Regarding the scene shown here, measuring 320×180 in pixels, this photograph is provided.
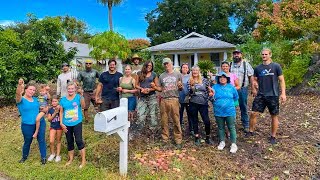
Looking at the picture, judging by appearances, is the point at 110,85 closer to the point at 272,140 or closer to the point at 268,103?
the point at 268,103

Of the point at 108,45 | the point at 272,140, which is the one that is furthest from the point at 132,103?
the point at 108,45

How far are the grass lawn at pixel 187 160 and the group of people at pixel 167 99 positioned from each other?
20cm

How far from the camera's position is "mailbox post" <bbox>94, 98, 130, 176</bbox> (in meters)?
3.88

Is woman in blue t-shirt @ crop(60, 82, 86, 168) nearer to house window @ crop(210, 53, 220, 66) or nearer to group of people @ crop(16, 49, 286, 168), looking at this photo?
group of people @ crop(16, 49, 286, 168)

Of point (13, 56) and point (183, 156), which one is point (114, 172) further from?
point (13, 56)

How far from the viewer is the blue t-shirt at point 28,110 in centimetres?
499

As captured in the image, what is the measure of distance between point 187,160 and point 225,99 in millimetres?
1174

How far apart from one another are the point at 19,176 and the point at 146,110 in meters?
2.33

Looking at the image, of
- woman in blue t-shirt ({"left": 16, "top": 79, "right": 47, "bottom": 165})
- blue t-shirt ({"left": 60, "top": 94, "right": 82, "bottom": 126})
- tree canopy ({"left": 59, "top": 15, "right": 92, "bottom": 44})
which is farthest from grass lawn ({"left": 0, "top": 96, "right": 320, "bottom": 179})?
tree canopy ({"left": 59, "top": 15, "right": 92, "bottom": 44})

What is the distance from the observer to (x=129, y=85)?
550 cm

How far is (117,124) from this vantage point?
13.6 feet

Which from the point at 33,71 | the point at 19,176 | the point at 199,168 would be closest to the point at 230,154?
the point at 199,168

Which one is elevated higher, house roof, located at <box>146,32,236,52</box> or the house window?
house roof, located at <box>146,32,236,52</box>

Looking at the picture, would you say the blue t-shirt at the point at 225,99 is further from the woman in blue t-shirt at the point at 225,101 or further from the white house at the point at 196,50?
the white house at the point at 196,50
